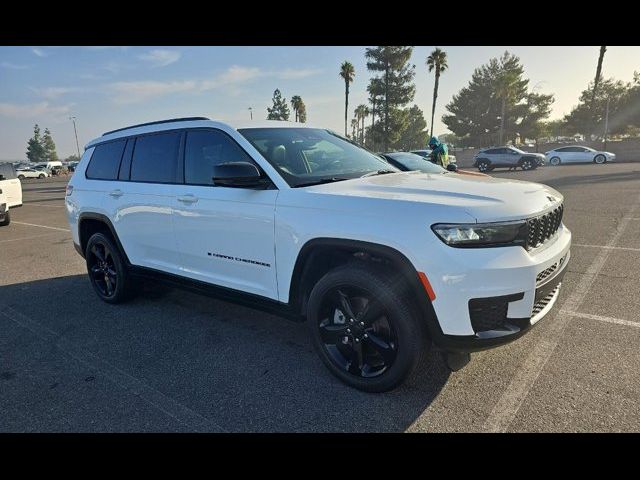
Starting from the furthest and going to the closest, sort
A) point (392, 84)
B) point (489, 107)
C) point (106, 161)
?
point (489, 107) → point (392, 84) → point (106, 161)

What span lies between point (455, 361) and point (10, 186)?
45.5 ft

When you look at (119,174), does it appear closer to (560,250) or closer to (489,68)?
(560,250)

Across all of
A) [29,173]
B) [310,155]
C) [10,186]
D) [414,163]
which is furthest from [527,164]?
[29,173]

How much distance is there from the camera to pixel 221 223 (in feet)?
10.8

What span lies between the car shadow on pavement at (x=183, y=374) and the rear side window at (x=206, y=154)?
1457 mm

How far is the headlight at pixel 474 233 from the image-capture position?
229 centimetres

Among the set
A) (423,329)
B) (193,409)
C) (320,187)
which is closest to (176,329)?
(193,409)

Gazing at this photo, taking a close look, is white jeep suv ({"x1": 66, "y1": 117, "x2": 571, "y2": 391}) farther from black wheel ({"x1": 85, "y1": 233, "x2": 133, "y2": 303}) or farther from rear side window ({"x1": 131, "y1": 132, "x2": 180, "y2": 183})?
black wheel ({"x1": 85, "y1": 233, "x2": 133, "y2": 303})

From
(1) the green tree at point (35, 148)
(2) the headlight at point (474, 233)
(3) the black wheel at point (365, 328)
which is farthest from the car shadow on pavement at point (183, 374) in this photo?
(1) the green tree at point (35, 148)

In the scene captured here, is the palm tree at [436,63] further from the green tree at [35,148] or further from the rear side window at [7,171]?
the green tree at [35,148]

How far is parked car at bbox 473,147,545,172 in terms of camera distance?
26.1 meters

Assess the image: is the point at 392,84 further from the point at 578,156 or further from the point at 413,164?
the point at 413,164

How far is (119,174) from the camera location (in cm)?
444
